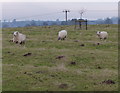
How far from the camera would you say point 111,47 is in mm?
27359

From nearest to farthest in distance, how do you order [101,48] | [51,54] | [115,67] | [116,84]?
1. [116,84]
2. [115,67]
3. [51,54]
4. [101,48]

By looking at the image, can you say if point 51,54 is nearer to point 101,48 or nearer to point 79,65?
point 79,65

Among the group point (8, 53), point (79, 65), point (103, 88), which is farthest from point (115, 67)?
point (8, 53)

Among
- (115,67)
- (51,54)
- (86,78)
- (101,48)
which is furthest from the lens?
(101,48)

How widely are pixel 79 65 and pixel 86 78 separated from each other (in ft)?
11.8

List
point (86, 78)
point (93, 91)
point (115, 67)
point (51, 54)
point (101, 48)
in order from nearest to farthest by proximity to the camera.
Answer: point (93, 91)
point (86, 78)
point (115, 67)
point (51, 54)
point (101, 48)

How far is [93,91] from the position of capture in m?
13.2

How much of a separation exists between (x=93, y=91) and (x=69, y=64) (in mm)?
6302

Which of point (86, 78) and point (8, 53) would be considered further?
point (8, 53)

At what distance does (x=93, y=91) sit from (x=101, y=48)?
547 inches

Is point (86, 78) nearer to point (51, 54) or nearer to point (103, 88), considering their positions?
point (103, 88)

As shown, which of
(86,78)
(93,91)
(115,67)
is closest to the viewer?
(93,91)

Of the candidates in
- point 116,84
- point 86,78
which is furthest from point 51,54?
point 116,84

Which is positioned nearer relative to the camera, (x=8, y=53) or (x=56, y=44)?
(x=8, y=53)
